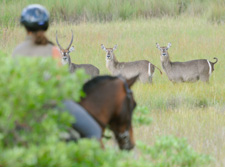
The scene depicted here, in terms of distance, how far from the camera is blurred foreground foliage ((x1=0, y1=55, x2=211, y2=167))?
2.99 meters

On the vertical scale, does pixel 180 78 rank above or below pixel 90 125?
below

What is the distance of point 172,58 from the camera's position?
15.8 metres

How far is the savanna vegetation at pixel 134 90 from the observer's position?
121 inches

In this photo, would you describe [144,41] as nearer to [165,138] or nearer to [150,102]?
[150,102]

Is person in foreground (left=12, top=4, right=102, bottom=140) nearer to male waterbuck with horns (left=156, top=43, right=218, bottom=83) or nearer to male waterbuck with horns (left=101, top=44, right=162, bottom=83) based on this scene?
male waterbuck with horns (left=101, top=44, right=162, bottom=83)

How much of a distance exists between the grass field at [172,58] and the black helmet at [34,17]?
2.96m

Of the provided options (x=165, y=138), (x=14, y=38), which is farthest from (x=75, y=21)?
(x=165, y=138)

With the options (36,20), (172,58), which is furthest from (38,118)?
(172,58)

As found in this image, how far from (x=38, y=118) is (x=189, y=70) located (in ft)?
34.2

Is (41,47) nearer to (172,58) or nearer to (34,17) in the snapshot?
(34,17)

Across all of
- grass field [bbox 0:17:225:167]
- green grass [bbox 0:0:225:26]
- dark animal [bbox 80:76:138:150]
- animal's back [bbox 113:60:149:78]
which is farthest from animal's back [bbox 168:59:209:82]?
dark animal [bbox 80:76:138:150]

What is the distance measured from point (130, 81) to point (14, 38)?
13.5m

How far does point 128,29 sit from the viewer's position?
19312 millimetres

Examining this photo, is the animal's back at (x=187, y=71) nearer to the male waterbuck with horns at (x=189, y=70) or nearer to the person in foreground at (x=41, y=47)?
the male waterbuck with horns at (x=189, y=70)
